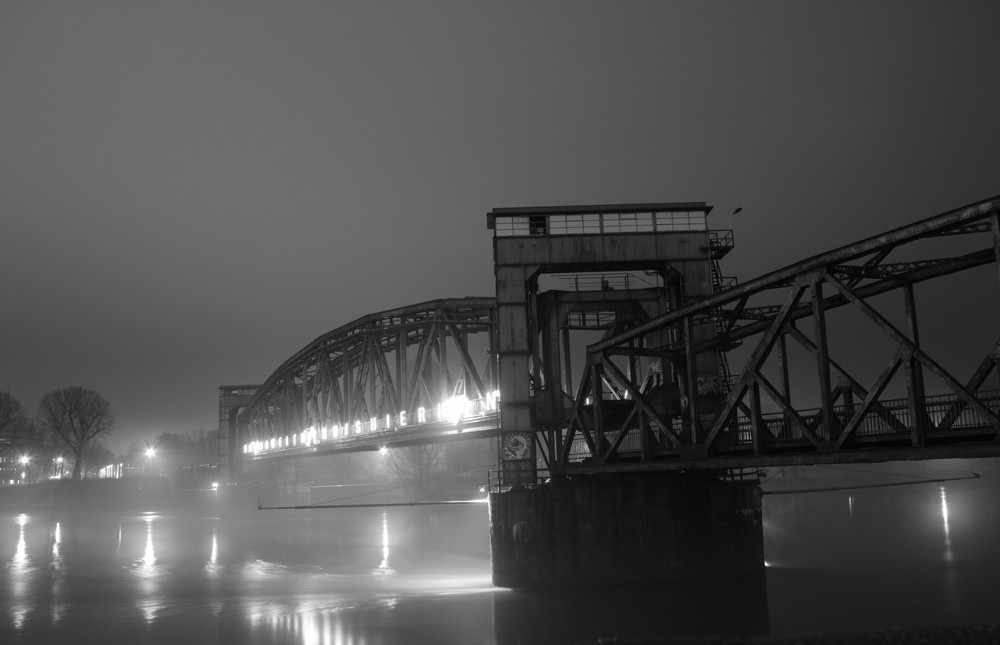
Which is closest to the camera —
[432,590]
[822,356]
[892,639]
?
[892,639]

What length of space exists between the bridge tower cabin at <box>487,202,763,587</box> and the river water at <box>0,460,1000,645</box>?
5.47ft

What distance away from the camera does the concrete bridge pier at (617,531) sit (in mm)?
37781

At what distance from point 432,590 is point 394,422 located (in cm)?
2661

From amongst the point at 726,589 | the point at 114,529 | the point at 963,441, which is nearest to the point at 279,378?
the point at 114,529

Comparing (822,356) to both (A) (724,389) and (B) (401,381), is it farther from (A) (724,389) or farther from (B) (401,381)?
(B) (401,381)

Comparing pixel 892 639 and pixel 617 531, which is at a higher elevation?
pixel 617 531

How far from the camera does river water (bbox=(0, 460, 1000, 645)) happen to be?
32.4 metres

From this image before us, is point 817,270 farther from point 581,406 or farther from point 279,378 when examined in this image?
point 279,378

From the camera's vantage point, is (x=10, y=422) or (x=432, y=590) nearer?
(x=432, y=590)

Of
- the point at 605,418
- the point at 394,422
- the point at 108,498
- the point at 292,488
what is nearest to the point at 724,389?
the point at 605,418

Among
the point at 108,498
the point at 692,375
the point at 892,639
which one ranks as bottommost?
the point at 108,498

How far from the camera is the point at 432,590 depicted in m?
43.0

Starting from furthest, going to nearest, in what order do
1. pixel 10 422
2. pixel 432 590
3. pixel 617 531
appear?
1. pixel 10 422
2. pixel 432 590
3. pixel 617 531

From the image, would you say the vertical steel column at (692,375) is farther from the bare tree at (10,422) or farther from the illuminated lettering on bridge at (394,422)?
the bare tree at (10,422)
